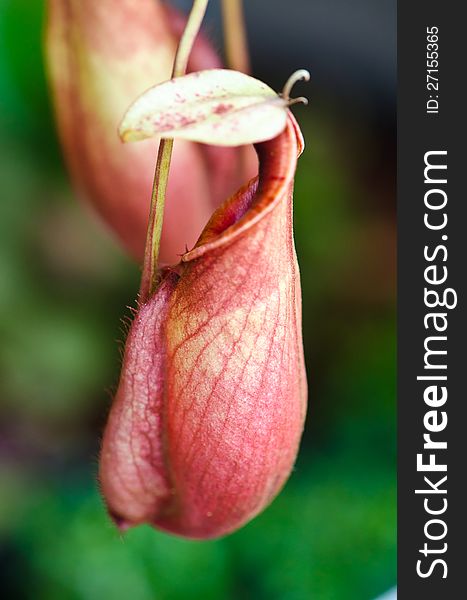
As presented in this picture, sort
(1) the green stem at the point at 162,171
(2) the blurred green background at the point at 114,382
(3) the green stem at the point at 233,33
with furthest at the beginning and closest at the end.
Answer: (2) the blurred green background at the point at 114,382
(3) the green stem at the point at 233,33
(1) the green stem at the point at 162,171

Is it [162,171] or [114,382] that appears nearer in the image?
[162,171]

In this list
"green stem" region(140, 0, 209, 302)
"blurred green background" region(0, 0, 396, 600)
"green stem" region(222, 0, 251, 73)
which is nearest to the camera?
"green stem" region(140, 0, 209, 302)

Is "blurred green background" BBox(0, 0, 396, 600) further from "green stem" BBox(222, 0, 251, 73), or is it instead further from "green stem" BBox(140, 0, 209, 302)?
"green stem" BBox(140, 0, 209, 302)

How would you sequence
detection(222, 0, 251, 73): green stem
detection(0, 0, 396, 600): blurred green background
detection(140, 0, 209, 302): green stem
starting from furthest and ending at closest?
1. detection(0, 0, 396, 600): blurred green background
2. detection(222, 0, 251, 73): green stem
3. detection(140, 0, 209, 302): green stem

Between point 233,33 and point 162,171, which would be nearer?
point 162,171

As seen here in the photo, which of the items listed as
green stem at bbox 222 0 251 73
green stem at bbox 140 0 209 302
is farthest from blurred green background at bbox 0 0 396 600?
green stem at bbox 140 0 209 302

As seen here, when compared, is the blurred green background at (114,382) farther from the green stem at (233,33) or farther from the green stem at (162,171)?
the green stem at (162,171)

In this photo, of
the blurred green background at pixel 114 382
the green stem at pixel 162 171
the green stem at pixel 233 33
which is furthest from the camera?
the blurred green background at pixel 114 382

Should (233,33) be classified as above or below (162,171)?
above

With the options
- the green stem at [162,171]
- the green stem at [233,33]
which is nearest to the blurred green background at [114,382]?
the green stem at [233,33]
